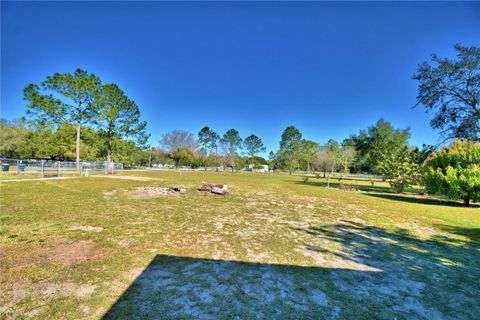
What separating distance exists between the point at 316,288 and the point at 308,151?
2570 inches

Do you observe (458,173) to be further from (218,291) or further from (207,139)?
(207,139)

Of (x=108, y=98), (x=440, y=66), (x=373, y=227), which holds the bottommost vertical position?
(x=373, y=227)

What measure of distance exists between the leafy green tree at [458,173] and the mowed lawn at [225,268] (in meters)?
6.30

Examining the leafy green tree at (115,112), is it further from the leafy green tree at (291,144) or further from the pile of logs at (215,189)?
the leafy green tree at (291,144)

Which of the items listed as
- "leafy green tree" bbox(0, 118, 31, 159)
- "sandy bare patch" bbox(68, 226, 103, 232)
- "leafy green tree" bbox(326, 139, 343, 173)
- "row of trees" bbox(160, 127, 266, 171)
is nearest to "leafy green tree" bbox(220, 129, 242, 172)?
"row of trees" bbox(160, 127, 266, 171)

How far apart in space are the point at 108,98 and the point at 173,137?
31041 millimetres

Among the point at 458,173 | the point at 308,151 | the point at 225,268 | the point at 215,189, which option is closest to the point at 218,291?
the point at 225,268

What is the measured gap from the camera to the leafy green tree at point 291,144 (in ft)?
220

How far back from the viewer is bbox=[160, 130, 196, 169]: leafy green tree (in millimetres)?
60688

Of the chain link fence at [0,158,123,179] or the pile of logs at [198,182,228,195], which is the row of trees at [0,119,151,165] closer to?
the chain link fence at [0,158,123,179]

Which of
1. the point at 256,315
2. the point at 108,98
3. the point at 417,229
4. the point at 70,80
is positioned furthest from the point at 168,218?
the point at 108,98

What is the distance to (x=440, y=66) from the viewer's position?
14.0m

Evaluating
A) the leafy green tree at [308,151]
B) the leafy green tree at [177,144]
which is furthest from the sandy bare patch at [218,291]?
the leafy green tree at [308,151]

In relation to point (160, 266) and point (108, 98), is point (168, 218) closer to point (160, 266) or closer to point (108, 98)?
point (160, 266)
